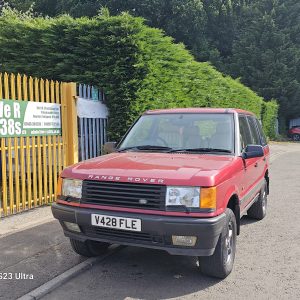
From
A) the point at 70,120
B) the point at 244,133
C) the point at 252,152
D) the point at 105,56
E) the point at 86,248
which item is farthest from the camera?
the point at 105,56

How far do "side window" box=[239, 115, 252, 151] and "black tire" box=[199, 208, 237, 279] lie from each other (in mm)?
1283

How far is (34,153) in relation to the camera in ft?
23.6

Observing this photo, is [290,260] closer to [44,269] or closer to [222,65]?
[44,269]

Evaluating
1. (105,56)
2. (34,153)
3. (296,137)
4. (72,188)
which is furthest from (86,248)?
(296,137)

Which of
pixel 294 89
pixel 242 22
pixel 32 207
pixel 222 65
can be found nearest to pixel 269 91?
→ pixel 294 89

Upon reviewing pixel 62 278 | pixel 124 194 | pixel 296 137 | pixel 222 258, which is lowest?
pixel 296 137

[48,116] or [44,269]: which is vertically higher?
[48,116]

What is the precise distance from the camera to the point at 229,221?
4.37 meters

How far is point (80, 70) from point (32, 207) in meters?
3.67

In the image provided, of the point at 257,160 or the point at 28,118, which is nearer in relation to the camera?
the point at 257,160

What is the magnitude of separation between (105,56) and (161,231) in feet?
20.6

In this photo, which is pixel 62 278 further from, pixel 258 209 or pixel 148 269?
pixel 258 209

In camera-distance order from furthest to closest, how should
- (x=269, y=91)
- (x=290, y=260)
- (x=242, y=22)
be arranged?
(x=242, y=22) → (x=269, y=91) → (x=290, y=260)

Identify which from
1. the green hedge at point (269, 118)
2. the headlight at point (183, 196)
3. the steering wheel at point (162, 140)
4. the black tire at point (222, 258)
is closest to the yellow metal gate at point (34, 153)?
the steering wheel at point (162, 140)
